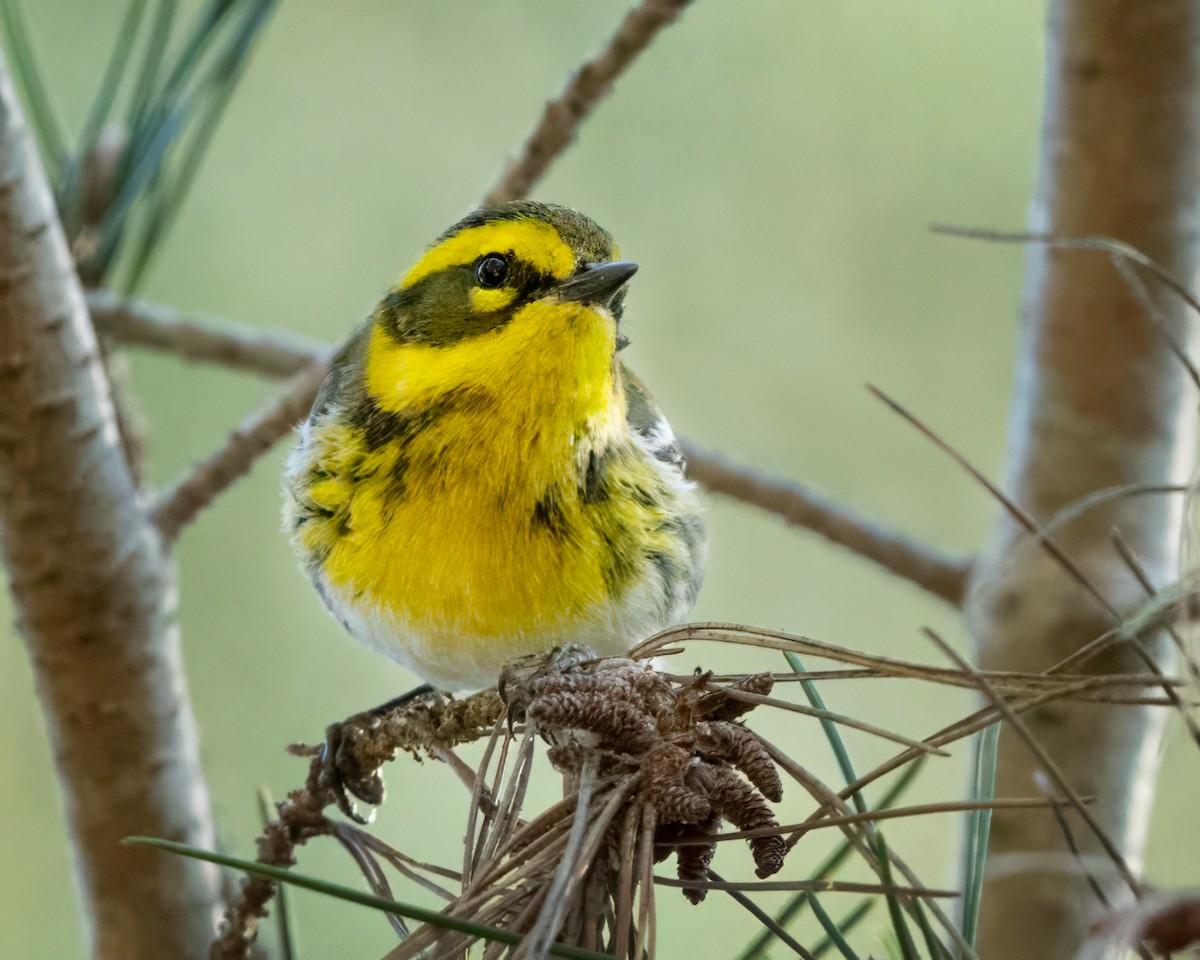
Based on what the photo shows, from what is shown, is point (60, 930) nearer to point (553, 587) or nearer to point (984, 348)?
point (553, 587)

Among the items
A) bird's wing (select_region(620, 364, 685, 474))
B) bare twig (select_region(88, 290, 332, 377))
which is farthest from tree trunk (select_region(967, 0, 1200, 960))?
bare twig (select_region(88, 290, 332, 377))

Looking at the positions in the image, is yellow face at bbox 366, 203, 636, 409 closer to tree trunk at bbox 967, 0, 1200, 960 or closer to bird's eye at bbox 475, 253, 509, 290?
bird's eye at bbox 475, 253, 509, 290

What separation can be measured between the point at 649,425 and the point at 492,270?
1.17ft

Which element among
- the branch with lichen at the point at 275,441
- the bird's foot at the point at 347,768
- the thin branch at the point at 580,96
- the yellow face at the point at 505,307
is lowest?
the bird's foot at the point at 347,768

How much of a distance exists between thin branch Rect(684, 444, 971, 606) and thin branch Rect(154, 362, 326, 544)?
68 cm

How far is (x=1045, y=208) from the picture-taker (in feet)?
7.16

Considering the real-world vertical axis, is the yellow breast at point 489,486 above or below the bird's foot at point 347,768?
above

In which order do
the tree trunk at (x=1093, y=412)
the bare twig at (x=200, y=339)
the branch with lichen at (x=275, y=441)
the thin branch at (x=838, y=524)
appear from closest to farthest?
the tree trunk at (x=1093, y=412) → the branch with lichen at (x=275, y=441) → the thin branch at (x=838, y=524) → the bare twig at (x=200, y=339)

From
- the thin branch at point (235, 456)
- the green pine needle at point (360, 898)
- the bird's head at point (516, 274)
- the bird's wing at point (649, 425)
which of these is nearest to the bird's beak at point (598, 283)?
the bird's head at point (516, 274)

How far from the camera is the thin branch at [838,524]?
231 cm

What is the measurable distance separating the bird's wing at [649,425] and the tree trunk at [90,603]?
29.1 inches

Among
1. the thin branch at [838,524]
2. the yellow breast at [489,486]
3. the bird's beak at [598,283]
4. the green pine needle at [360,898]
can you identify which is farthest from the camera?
the thin branch at [838,524]

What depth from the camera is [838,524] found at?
7.61 ft

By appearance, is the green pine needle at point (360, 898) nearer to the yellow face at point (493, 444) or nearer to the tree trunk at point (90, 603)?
the yellow face at point (493, 444)
